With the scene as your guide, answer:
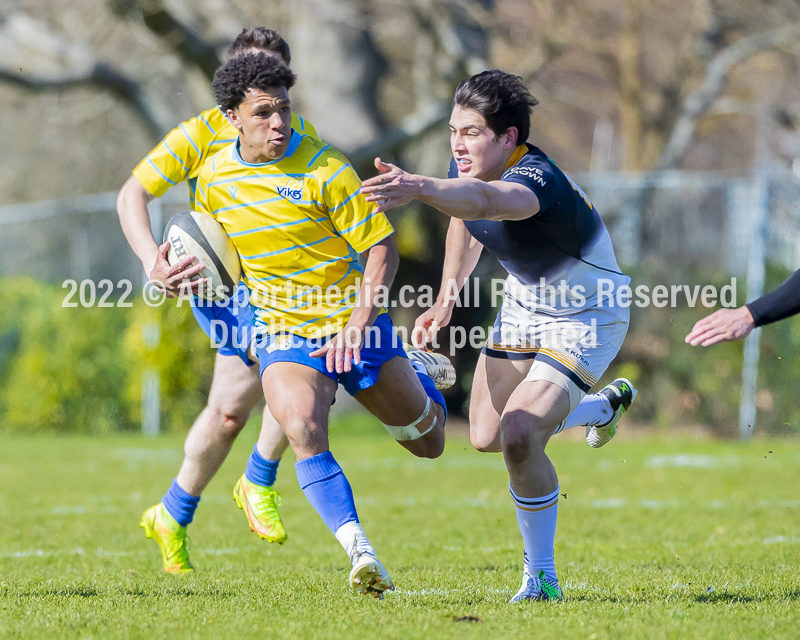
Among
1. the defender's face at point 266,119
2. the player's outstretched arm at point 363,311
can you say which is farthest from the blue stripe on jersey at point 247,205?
the player's outstretched arm at point 363,311

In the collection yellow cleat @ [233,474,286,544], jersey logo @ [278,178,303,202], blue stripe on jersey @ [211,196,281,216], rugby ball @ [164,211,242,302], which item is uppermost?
jersey logo @ [278,178,303,202]

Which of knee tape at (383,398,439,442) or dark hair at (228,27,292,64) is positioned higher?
dark hair at (228,27,292,64)

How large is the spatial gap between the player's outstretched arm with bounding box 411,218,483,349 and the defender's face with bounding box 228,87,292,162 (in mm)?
1116

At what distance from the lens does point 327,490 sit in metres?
4.16

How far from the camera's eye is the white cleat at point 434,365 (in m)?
5.30

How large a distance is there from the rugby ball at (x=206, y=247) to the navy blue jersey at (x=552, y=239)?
114cm

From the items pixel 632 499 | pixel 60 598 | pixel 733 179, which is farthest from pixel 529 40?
pixel 60 598

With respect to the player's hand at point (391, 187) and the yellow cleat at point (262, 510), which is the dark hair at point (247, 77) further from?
the yellow cleat at point (262, 510)

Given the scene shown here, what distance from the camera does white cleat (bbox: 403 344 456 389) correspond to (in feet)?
17.4

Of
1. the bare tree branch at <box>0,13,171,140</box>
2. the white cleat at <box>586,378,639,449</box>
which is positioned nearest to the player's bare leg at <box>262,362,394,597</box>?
the white cleat at <box>586,378,639,449</box>

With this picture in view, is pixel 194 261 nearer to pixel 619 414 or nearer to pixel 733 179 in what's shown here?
pixel 619 414

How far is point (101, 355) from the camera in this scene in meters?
13.3

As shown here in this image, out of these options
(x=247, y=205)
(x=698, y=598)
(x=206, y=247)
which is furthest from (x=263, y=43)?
(x=698, y=598)

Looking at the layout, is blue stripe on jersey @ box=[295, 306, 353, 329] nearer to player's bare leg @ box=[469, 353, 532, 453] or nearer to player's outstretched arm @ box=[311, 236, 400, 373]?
player's outstretched arm @ box=[311, 236, 400, 373]
